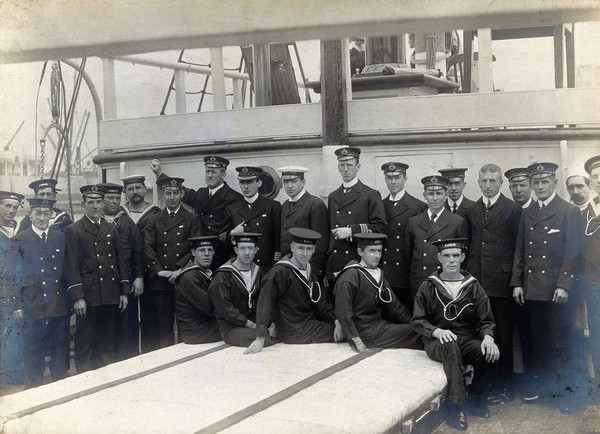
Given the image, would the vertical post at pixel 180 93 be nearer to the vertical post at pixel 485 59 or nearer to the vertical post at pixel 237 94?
the vertical post at pixel 237 94

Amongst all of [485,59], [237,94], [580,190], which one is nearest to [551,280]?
[580,190]

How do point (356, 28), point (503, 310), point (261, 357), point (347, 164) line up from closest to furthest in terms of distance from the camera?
point (356, 28), point (261, 357), point (503, 310), point (347, 164)

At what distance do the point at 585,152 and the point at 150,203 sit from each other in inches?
178

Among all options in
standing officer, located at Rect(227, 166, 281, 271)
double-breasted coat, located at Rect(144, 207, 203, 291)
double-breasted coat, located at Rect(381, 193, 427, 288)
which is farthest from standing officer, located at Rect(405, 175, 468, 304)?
double-breasted coat, located at Rect(144, 207, 203, 291)

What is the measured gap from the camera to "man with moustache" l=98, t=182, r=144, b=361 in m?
6.21

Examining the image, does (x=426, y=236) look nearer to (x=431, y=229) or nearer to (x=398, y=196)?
(x=431, y=229)

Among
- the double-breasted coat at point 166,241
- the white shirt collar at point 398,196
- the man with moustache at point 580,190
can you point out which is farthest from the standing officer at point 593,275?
the double-breasted coat at point 166,241

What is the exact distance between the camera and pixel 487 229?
5.32 meters

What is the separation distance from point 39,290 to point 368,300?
9.14ft

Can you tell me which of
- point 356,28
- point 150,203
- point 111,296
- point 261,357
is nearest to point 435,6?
point 356,28

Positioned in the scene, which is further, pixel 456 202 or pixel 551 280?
pixel 456 202

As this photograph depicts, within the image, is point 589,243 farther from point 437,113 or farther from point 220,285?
point 220,285

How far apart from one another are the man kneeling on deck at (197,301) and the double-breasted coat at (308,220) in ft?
2.22

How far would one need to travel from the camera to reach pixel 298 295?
215 inches
